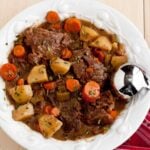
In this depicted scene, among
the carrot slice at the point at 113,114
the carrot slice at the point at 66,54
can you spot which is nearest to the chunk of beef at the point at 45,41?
the carrot slice at the point at 66,54

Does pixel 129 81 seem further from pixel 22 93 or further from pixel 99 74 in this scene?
pixel 22 93

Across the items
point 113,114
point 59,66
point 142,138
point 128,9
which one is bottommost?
point 142,138

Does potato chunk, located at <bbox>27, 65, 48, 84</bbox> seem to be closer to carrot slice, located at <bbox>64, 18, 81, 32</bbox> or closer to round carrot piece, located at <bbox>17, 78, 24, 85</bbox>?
round carrot piece, located at <bbox>17, 78, 24, 85</bbox>

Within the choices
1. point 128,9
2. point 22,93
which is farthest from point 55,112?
point 128,9

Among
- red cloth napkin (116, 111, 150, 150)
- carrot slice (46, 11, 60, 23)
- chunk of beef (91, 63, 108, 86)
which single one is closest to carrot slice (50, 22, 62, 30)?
carrot slice (46, 11, 60, 23)

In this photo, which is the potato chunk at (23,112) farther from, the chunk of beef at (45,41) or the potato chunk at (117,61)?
the potato chunk at (117,61)

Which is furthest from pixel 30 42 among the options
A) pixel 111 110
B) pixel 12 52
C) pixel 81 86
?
pixel 111 110
